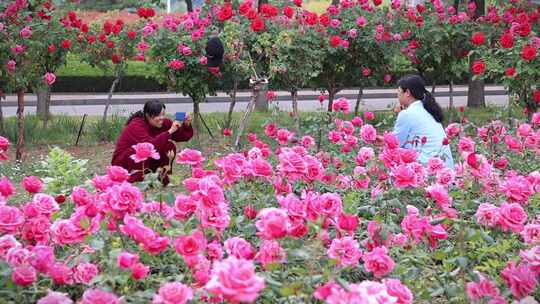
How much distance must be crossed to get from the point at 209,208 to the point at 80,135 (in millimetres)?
8812

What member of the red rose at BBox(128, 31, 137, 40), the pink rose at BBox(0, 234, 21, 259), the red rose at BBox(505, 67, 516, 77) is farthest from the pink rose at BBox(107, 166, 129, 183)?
the red rose at BBox(128, 31, 137, 40)

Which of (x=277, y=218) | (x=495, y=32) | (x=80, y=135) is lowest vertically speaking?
(x=80, y=135)

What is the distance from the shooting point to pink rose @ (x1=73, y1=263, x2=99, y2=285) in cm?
252

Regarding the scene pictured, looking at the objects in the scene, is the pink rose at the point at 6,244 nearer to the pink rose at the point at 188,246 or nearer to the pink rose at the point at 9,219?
the pink rose at the point at 9,219

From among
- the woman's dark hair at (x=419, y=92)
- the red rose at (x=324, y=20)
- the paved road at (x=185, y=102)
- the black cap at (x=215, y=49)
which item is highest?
the red rose at (x=324, y=20)

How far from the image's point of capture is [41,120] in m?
12.6

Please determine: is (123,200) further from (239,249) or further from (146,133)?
(146,133)

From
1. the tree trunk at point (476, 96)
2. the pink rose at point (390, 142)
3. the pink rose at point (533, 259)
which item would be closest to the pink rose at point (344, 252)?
the pink rose at point (533, 259)

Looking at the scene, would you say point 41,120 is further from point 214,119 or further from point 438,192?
point 438,192

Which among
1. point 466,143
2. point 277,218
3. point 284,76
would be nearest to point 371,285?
point 277,218

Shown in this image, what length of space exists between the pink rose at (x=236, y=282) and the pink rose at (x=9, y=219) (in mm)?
1178

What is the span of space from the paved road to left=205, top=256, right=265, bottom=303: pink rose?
1492 cm

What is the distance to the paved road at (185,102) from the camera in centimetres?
1791

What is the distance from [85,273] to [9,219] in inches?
13.5
